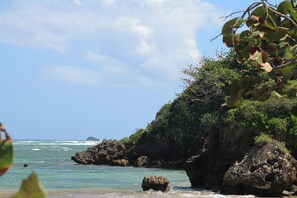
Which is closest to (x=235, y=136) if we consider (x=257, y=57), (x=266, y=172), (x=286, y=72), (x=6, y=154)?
(x=266, y=172)

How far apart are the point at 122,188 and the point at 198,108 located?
49.0ft

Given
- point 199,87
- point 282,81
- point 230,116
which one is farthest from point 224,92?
point 282,81

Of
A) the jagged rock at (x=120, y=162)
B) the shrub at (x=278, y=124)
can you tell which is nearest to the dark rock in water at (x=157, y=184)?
the shrub at (x=278, y=124)

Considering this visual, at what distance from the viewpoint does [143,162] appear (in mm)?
43906

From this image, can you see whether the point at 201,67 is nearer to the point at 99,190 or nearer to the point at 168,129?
the point at 168,129

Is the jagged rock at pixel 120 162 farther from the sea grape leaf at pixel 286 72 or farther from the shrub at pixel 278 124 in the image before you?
the sea grape leaf at pixel 286 72

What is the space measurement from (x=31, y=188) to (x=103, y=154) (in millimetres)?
47450

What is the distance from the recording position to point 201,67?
39594 millimetres

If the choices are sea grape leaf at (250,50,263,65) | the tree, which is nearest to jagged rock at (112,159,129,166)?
the tree

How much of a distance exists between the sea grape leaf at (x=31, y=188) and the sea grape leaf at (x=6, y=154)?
0.08m

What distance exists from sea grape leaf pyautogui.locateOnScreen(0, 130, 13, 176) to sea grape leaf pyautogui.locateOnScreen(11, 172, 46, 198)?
0.27 ft

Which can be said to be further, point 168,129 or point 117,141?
point 117,141

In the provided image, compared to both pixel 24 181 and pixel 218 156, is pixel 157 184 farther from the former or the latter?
pixel 24 181

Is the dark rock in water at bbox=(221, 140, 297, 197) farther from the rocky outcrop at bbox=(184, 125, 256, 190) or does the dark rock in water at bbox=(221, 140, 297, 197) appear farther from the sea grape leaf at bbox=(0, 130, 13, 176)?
the sea grape leaf at bbox=(0, 130, 13, 176)
